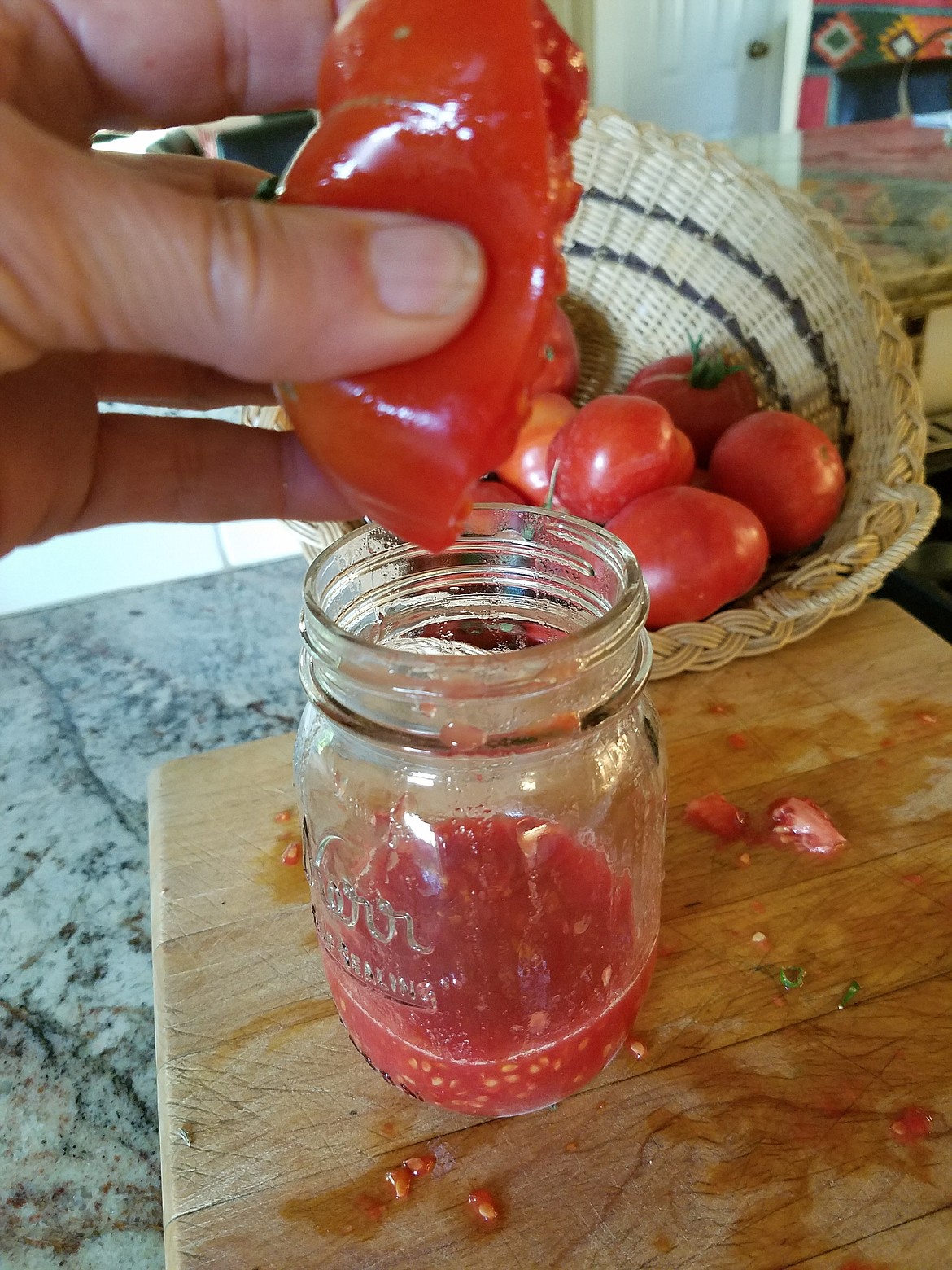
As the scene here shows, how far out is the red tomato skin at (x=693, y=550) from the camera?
0.85 metres

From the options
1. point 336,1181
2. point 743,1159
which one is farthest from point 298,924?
point 743,1159

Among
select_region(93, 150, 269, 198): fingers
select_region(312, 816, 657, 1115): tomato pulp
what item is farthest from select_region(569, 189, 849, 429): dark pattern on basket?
select_region(312, 816, 657, 1115): tomato pulp

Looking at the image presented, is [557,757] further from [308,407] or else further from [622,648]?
[308,407]

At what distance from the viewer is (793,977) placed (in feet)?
1.97

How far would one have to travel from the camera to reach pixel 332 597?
548 mm

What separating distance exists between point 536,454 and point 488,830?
61 cm

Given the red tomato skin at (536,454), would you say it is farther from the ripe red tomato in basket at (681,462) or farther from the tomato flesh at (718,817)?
the tomato flesh at (718,817)

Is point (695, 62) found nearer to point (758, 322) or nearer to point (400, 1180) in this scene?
point (758, 322)

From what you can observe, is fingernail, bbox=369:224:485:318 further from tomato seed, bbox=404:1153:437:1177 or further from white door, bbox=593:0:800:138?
white door, bbox=593:0:800:138

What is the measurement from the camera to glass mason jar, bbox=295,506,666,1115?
46cm

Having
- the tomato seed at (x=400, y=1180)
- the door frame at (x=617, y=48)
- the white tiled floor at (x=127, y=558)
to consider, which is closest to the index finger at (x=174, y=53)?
the tomato seed at (x=400, y=1180)

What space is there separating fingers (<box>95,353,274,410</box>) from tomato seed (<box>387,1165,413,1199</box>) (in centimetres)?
49

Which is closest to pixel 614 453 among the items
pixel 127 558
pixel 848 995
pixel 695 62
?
pixel 848 995

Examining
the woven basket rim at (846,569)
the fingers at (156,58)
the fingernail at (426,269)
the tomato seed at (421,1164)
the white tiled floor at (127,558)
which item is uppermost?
the fingers at (156,58)
